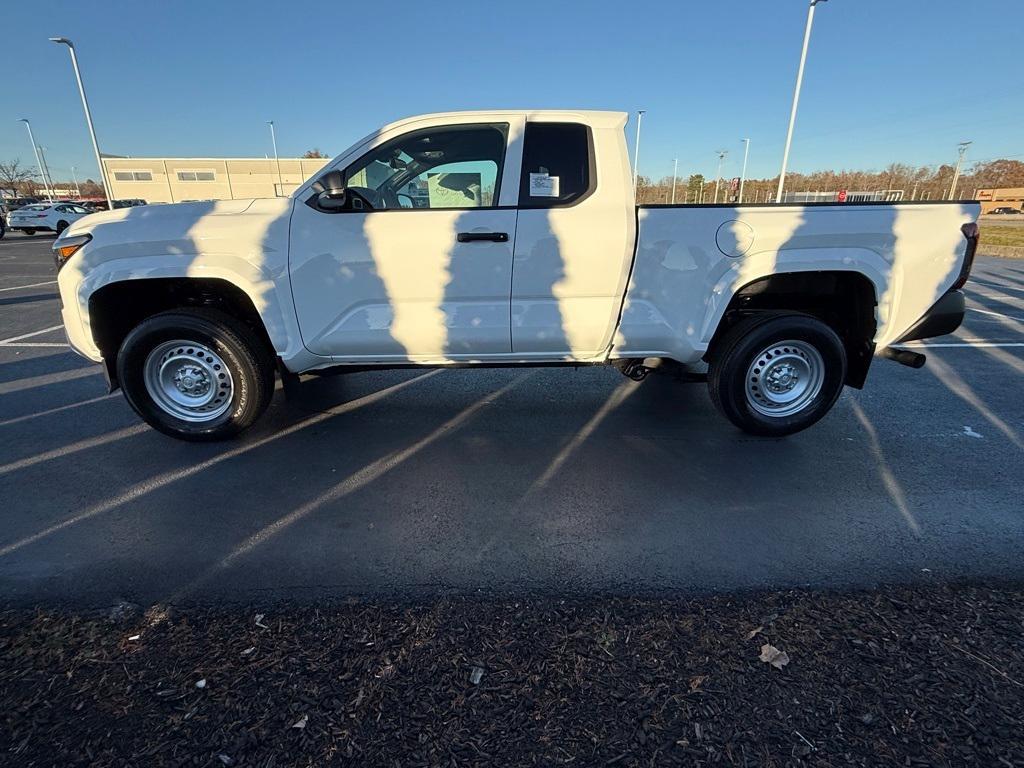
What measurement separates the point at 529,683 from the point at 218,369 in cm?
322

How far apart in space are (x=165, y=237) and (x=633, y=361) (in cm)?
341

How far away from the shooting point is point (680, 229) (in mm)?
3564

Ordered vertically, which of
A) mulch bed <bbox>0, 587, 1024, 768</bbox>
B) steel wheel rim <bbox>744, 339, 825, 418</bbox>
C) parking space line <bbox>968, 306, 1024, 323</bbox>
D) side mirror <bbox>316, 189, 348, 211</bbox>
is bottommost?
parking space line <bbox>968, 306, 1024, 323</bbox>

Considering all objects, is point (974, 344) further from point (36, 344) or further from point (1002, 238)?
point (1002, 238)

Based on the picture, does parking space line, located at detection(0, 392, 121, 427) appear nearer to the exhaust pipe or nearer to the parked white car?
the exhaust pipe

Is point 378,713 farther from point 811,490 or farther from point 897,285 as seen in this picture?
point 897,285

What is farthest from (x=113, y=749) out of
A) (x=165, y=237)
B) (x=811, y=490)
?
(x=811, y=490)

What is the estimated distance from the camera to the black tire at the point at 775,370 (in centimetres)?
382

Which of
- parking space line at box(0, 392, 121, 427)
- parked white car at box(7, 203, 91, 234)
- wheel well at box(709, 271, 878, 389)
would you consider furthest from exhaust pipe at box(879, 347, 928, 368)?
parked white car at box(7, 203, 91, 234)

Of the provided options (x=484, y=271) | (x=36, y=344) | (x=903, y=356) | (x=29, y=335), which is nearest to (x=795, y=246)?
(x=903, y=356)

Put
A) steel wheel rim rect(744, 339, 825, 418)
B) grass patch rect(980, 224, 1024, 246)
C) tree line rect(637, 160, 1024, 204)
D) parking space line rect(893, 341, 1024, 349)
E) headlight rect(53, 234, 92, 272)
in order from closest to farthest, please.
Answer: headlight rect(53, 234, 92, 272), steel wheel rim rect(744, 339, 825, 418), parking space line rect(893, 341, 1024, 349), grass patch rect(980, 224, 1024, 246), tree line rect(637, 160, 1024, 204)

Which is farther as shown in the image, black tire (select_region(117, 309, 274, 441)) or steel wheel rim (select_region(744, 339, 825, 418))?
steel wheel rim (select_region(744, 339, 825, 418))

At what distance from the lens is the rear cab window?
3598mm

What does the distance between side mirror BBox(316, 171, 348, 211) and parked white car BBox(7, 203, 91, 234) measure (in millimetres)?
28499
